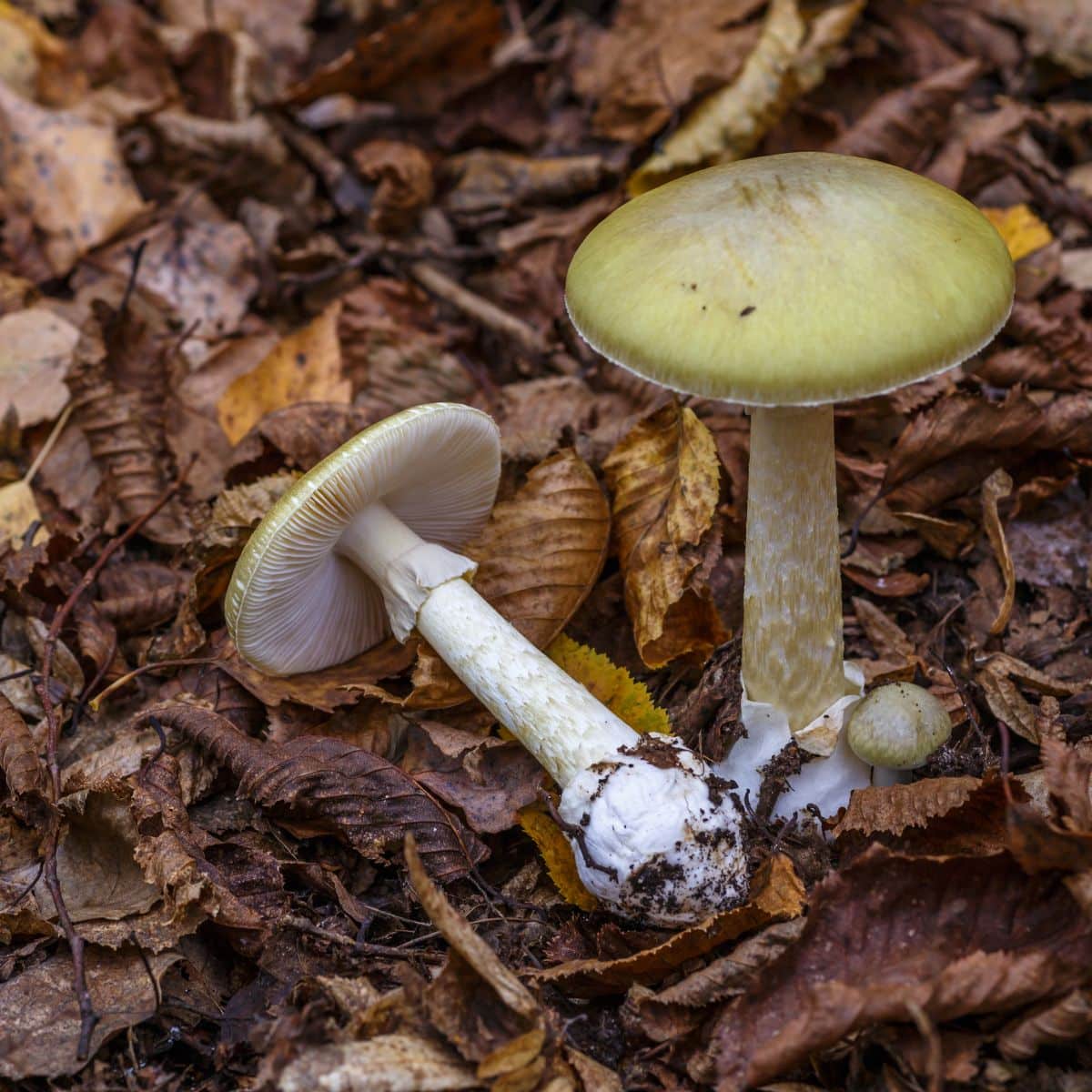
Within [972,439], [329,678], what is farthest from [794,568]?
[329,678]

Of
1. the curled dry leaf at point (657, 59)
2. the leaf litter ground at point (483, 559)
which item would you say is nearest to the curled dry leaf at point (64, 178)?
the leaf litter ground at point (483, 559)

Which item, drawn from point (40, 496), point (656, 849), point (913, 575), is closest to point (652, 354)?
point (656, 849)

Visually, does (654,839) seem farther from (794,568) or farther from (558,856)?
(794,568)

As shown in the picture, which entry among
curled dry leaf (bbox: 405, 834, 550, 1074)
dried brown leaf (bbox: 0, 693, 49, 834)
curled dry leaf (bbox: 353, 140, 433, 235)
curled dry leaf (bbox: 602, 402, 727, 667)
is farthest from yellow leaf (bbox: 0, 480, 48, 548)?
curled dry leaf (bbox: 405, 834, 550, 1074)

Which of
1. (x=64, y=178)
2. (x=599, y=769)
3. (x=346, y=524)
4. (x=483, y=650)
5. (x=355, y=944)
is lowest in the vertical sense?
(x=355, y=944)

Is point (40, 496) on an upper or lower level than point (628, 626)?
upper

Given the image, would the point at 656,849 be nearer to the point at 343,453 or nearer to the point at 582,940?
the point at 582,940

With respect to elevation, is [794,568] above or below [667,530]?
above
